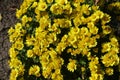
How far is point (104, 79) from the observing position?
419cm

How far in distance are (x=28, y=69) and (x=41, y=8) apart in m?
0.61

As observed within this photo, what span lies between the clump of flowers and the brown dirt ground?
58 cm

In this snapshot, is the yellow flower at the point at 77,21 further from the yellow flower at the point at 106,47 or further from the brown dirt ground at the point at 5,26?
the brown dirt ground at the point at 5,26

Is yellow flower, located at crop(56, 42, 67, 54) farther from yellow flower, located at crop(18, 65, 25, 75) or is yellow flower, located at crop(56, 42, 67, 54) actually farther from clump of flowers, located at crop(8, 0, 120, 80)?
yellow flower, located at crop(18, 65, 25, 75)

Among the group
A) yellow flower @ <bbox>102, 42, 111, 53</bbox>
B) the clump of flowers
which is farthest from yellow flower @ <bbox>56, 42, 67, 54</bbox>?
yellow flower @ <bbox>102, 42, 111, 53</bbox>

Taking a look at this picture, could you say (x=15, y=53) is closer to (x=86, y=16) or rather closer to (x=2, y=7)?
(x=86, y=16)

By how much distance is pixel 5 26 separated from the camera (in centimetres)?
505

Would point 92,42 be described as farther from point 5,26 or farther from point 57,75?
point 5,26

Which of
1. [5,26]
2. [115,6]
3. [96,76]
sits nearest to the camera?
[96,76]

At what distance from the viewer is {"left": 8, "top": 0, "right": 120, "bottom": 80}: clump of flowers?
4.00m

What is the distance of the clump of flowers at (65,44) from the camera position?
4.00 meters

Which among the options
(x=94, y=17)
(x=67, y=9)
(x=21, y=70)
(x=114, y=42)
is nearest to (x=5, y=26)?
(x=21, y=70)

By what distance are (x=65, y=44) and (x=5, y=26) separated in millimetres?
1259

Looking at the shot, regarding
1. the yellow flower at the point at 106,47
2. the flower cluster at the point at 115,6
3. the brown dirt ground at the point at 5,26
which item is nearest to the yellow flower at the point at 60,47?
the yellow flower at the point at 106,47
